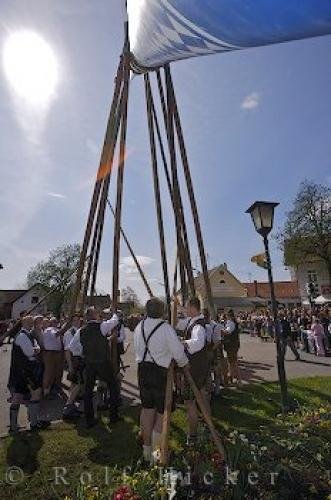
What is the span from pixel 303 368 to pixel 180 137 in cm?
830

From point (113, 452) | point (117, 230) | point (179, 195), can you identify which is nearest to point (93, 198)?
point (117, 230)

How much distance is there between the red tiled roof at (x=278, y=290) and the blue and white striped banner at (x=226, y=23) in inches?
2183

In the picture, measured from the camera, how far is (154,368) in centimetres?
463

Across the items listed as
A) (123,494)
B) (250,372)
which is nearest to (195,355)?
(123,494)

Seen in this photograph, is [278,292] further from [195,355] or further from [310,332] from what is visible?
[195,355]

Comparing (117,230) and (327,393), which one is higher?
(117,230)

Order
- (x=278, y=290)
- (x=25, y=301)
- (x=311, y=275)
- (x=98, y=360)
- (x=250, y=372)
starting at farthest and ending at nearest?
(x=25, y=301), (x=278, y=290), (x=311, y=275), (x=250, y=372), (x=98, y=360)

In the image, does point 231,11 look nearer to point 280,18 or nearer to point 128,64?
point 280,18

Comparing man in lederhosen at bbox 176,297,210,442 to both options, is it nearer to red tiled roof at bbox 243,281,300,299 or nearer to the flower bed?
the flower bed

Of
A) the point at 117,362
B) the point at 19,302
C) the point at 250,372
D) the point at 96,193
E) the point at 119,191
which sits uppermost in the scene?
the point at 19,302

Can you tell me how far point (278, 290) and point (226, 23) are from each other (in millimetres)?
58706

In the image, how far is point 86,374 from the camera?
251 inches

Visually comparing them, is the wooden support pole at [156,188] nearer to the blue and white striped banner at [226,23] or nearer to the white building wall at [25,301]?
the blue and white striped banner at [226,23]

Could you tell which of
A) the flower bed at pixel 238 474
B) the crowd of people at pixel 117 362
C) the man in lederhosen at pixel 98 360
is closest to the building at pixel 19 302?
the crowd of people at pixel 117 362
